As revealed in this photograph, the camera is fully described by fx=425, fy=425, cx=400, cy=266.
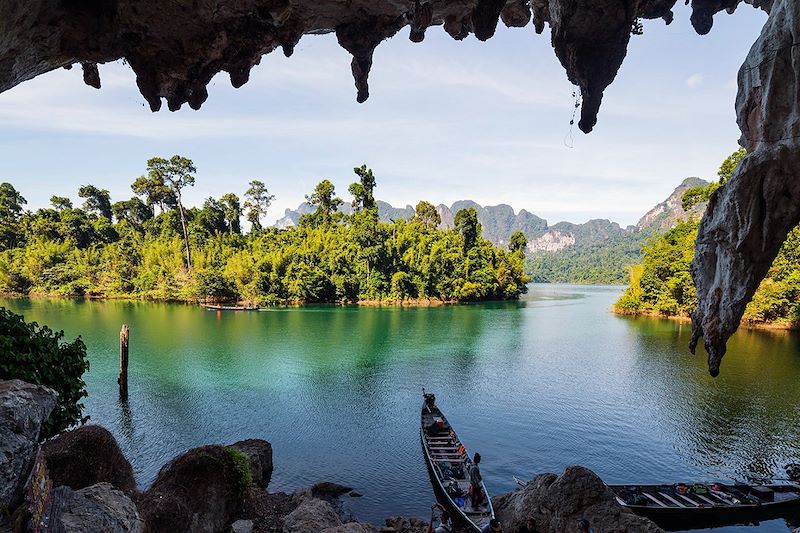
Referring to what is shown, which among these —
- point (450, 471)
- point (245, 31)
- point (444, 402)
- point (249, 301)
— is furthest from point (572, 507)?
point (249, 301)

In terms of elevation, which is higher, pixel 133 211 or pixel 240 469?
pixel 133 211

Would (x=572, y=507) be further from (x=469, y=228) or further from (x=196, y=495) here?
(x=469, y=228)

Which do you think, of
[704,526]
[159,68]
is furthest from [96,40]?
[704,526]

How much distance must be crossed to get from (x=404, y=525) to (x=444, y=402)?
1167 centimetres

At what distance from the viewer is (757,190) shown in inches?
403

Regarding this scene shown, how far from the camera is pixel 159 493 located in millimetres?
10164

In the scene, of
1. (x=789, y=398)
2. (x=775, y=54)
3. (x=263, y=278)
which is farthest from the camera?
(x=263, y=278)

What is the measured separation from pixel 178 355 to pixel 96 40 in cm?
2505

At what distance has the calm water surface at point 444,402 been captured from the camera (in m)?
16.6

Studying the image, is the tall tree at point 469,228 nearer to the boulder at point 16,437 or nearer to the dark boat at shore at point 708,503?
the dark boat at shore at point 708,503

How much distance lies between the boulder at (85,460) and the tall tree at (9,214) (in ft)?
302

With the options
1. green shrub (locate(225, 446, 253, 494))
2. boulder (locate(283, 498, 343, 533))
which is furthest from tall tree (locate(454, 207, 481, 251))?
boulder (locate(283, 498, 343, 533))

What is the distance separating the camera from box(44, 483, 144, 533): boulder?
6.61 metres

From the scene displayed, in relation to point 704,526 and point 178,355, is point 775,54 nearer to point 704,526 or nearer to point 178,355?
point 704,526
